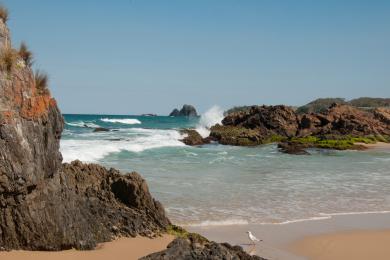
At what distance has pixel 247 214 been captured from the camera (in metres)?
12.6

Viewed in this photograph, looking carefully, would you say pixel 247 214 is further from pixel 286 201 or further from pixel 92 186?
pixel 92 186

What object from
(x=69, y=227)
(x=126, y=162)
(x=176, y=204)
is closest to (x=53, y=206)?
(x=69, y=227)

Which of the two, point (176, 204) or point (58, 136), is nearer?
point (58, 136)

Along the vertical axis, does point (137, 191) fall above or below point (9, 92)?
below

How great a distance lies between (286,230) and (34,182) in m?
6.07

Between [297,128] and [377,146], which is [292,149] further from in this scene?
[297,128]

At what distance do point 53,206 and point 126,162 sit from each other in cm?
1804

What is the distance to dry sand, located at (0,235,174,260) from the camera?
7.26 metres

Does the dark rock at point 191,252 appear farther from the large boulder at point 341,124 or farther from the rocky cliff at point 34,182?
the large boulder at point 341,124

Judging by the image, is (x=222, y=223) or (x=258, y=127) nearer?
(x=222, y=223)

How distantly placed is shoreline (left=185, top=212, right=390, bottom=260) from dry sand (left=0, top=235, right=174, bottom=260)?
1.66 m

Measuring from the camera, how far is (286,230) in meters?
11.2

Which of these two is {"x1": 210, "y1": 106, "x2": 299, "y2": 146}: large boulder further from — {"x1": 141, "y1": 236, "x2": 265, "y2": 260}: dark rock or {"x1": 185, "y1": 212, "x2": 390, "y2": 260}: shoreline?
{"x1": 141, "y1": 236, "x2": 265, "y2": 260}: dark rock

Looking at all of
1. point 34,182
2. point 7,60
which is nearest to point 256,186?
point 34,182
